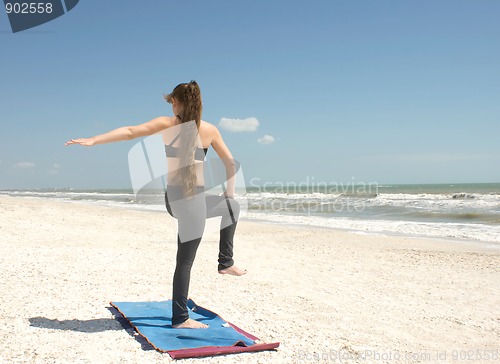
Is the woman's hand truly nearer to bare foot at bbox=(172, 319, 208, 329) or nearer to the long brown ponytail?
the long brown ponytail

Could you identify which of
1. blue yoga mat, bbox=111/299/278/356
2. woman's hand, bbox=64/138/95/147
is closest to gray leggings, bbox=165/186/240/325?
blue yoga mat, bbox=111/299/278/356

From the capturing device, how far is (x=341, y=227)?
18438 millimetres

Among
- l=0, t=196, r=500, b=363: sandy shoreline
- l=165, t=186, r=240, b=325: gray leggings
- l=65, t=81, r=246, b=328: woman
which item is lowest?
l=0, t=196, r=500, b=363: sandy shoreline

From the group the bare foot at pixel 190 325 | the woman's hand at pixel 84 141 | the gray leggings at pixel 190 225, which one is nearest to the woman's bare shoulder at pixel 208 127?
the gray leggings at pixel 190 225

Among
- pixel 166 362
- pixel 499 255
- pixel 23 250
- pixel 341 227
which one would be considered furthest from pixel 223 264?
pixel 341 227

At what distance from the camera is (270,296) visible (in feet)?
21.3

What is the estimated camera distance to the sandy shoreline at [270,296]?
430 cm

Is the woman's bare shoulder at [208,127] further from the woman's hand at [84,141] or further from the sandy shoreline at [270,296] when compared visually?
the sandy shoreline at [270,296]

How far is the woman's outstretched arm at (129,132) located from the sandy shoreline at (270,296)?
184 cm

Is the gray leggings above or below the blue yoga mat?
above

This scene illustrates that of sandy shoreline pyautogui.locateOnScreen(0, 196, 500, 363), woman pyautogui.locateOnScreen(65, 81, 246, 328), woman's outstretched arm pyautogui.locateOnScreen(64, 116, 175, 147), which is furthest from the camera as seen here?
sandy shoreline pyautogui.locateOnScreen(0, 196, 500, 363)

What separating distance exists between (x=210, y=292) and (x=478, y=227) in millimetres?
15318

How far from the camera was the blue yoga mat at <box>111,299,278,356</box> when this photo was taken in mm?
4152

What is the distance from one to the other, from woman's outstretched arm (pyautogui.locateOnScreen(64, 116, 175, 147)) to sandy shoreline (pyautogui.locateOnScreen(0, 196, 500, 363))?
1839 mm
